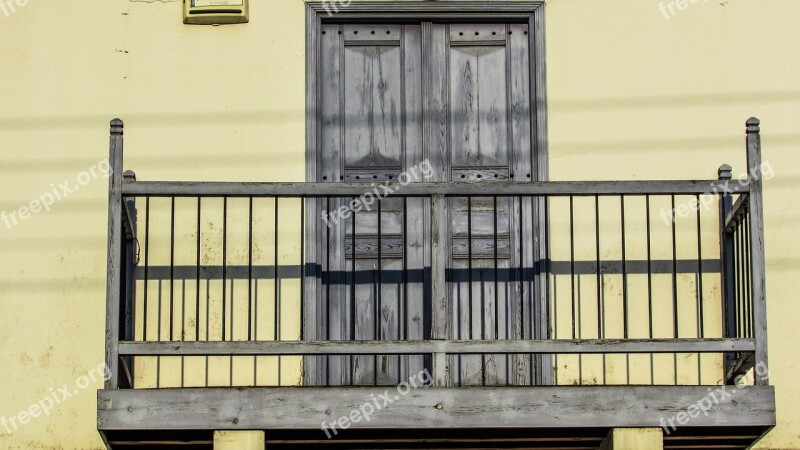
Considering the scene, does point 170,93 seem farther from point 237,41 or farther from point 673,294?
point 673,294

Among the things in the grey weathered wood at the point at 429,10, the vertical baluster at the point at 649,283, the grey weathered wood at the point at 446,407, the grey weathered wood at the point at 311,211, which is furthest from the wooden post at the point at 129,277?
A: the vertical baluster at the point at 649,283

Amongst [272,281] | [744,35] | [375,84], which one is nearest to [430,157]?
[375,84]

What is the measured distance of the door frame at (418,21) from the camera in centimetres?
1018

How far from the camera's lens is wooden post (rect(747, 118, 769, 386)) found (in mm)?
8961

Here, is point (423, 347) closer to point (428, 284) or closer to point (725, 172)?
point (428, 284)

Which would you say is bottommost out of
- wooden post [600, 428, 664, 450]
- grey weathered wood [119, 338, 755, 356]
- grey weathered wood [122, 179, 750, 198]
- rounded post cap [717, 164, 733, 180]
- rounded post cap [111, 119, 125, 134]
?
wooden post [600, 428, 664, 450]

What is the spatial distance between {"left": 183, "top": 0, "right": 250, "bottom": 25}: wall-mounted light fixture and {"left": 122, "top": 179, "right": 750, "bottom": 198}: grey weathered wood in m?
1.77

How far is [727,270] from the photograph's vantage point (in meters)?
9.97

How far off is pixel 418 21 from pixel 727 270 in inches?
102

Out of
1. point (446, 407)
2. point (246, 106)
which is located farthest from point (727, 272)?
point (246, 106)

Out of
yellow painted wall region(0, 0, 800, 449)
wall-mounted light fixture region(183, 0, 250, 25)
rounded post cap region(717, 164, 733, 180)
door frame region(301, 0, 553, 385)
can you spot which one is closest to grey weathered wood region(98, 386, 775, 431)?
door frame region(301, 0, 553, 385)

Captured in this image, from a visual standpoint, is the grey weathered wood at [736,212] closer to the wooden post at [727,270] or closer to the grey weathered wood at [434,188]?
the wooden post at [727,270]

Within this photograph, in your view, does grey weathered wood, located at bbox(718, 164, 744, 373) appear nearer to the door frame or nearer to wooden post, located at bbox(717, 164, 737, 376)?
wooden post, located at bbox(717, 164, 737, 376)

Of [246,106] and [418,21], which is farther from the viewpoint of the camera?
[418,21]
